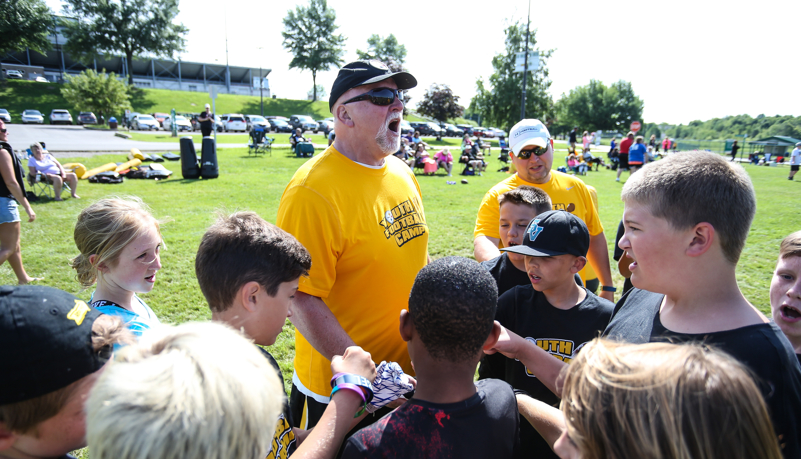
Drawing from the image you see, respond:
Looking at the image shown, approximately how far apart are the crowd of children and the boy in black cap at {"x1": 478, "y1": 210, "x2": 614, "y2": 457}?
11 millimetres

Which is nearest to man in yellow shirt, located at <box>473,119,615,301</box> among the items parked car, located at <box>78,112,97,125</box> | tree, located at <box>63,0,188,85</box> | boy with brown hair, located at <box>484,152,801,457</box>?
boy with brown hair, located at <box>484,152,801,457</box>

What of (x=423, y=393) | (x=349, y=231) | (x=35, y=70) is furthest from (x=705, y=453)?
(x=35, y=70)

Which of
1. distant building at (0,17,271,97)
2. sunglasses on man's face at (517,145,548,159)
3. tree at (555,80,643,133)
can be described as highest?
distant building at (0,17,271,97)

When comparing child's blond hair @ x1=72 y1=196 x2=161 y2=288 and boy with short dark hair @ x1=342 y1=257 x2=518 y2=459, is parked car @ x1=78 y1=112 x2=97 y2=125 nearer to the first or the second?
child's blond hair @ x1=72 y1=196 x2=161 y2=288

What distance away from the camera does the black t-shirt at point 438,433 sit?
138cm

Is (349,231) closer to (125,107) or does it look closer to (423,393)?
(423,393)

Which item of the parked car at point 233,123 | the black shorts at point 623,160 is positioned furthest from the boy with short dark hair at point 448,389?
the parked car at point 233,123

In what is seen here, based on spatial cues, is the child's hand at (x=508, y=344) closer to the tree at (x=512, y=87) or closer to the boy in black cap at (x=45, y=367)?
the boy in black cap at (x=45, y=367)

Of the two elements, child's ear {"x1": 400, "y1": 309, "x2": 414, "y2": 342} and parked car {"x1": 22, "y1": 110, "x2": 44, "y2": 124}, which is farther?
parked car {"x1": 22, "y1": 110, "x2": 44, "y2": 124}

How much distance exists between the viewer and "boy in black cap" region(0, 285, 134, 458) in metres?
1.10

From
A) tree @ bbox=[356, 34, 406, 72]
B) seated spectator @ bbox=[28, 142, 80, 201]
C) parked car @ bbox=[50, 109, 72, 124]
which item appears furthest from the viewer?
tree @ bbox=[356, 34, 406, 72]

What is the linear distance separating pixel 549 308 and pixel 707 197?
3.55 feet

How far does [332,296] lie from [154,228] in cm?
134

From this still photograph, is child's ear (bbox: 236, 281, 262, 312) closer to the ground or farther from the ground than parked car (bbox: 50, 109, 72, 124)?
closer to the ground
